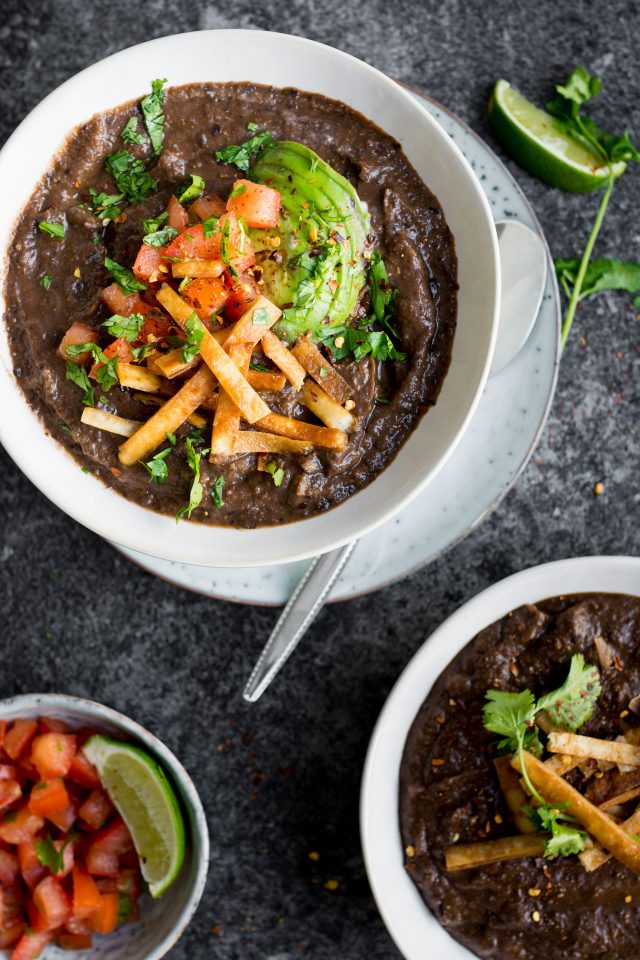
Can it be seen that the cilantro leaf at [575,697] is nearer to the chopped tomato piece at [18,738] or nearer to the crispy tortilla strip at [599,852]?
the crispy tortilla strip at [599,852]

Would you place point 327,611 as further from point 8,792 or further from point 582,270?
point 582,270

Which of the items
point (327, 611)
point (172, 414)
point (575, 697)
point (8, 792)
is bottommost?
point (8, 792)

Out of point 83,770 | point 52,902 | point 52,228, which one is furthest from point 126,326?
point 52,902

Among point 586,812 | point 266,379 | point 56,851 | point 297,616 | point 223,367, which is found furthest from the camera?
point 56,851

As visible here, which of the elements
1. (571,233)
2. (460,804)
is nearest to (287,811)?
(460,804)

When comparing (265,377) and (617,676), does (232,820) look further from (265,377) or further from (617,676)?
(265,377)
